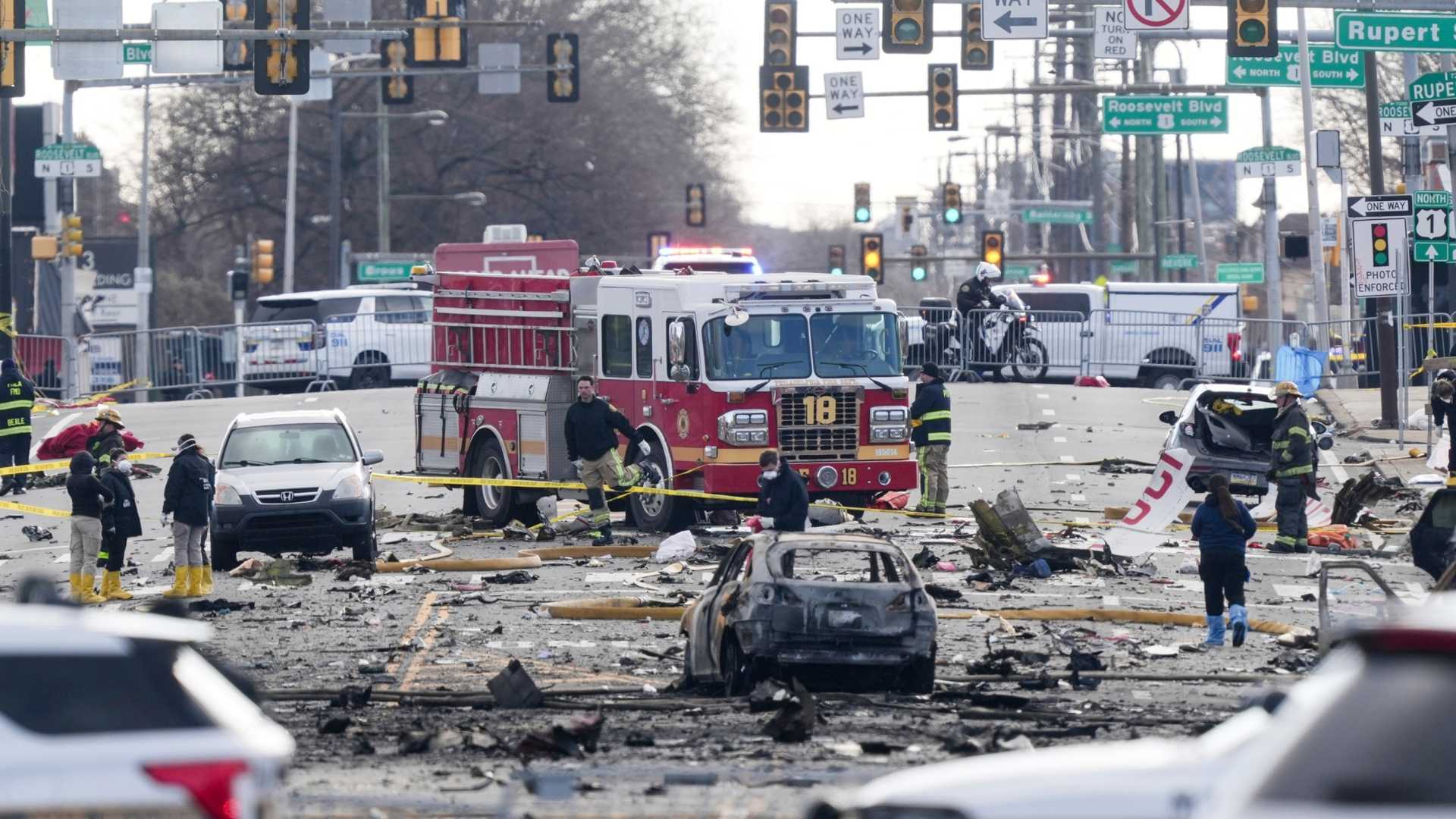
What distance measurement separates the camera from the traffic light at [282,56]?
2873 centimetres

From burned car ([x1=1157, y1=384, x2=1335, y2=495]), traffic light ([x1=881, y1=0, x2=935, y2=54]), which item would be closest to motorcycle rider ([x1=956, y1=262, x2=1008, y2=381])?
traffic light ([x1=881, y1=0, x2=935, y2=54])

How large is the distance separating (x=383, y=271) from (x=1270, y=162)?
86.9 feet

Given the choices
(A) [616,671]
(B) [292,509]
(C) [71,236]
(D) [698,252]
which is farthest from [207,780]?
(C) [71,236]

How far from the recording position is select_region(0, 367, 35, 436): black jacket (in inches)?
1159

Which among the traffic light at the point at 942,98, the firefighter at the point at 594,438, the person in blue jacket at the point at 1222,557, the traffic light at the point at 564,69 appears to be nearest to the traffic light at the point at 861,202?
the traffic light at the point at 942,98

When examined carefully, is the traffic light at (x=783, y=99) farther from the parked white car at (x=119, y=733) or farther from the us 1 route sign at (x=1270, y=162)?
the parked white car at (x=119, y=733)

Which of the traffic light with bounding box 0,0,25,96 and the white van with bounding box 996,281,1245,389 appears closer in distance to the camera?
the traffic light with bounding box 0,0,25,96

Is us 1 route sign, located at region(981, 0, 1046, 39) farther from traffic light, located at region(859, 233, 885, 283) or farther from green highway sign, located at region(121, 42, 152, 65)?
traffic light, located at region(859, 233, 885, 283)

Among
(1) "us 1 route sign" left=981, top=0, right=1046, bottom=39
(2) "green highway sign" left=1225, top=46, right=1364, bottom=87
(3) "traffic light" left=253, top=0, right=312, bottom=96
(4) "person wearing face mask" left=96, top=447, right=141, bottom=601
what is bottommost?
(4) "person wearing face mask" left=96, top=447, right=141, bottom=601

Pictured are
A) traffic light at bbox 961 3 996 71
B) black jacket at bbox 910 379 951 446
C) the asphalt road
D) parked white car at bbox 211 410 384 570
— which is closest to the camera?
the asphalt road

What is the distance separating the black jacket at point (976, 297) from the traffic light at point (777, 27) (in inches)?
329

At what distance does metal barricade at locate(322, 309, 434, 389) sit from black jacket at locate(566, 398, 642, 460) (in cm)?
2236

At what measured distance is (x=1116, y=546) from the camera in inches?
845

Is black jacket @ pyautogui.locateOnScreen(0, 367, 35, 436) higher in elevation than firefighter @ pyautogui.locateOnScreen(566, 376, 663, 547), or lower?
higher
